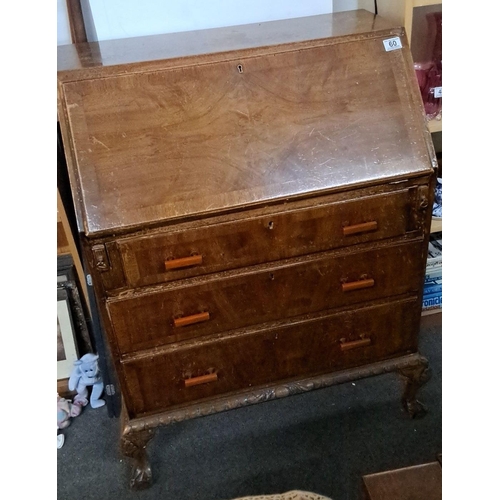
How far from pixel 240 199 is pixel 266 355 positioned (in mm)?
469

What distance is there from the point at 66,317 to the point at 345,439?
0.99 meters

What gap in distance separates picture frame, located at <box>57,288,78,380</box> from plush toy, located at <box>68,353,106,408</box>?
4cm

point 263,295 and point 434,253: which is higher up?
point 263,295

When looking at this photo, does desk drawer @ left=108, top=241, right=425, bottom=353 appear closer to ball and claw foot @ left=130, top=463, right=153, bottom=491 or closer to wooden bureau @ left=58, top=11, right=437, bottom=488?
wooden bureau @ left=58, top=11, right=437, bottom=488

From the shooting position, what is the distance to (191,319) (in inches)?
53.1

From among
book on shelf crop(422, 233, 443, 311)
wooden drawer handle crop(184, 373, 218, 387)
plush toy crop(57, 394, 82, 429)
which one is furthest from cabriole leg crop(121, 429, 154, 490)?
book on shelf crop(422, 233, 443, 311)

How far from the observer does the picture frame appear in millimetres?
1806

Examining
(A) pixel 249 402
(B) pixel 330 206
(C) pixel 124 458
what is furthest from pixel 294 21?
(C) pixel 124 458

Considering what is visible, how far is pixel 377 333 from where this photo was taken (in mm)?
1551

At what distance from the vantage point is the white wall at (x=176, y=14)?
62.6 inches

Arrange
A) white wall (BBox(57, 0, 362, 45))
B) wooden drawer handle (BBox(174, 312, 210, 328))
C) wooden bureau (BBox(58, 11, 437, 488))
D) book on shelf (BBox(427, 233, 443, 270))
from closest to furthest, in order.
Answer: wooden bureau (BBox(58, 11, 437, 488)), wooden drawer handle (BBox(174, 312, 210, 328)), white wall (BBox(57, 0, 362, 45)), book on shelf (BBox(427, 233, 443, 270))

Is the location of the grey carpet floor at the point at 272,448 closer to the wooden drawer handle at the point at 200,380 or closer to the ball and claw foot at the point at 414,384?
the ball and claw foot at the point at 414,384

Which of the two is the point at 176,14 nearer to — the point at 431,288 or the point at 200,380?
the point at 200,380

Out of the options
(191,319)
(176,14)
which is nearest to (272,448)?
(191,319)
